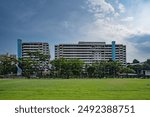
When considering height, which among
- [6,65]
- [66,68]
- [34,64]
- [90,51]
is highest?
[90,51]

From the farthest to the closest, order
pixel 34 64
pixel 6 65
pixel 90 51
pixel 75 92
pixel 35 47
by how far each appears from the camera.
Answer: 1. pixel 90 51
2. pixel 35 47
3. pixel 6 65
4. pixel 34 64
5. pixel 75 92

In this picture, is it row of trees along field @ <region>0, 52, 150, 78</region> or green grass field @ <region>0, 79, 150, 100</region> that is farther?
row of trees along field @ <region>0, 52, 150, 78</region>

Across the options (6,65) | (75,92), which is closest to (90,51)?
(6,65)

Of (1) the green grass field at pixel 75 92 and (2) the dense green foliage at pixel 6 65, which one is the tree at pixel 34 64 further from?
(1) the green grass field at pixel 75 92

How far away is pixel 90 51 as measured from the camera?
6694cm

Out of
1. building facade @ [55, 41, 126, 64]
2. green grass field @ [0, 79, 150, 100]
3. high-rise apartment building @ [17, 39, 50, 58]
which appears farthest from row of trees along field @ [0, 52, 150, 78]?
green grass field @ [0, 79, 150, 100]

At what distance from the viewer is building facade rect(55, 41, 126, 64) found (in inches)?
2537

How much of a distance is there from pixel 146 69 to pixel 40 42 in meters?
25.3

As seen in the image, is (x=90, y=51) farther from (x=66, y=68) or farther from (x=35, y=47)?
(x=66, y=68)

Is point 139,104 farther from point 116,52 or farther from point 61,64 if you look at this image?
point 116,52

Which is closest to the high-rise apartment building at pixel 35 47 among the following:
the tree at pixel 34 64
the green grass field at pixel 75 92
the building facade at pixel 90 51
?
the tree at pixel 34 64

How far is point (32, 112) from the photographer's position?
6.46 meters

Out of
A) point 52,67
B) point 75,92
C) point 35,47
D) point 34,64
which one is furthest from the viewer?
point 35,47

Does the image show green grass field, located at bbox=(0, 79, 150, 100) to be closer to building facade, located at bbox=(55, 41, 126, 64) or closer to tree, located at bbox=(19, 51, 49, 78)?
tree, located at bbox=(19, 51, 49, 78)
